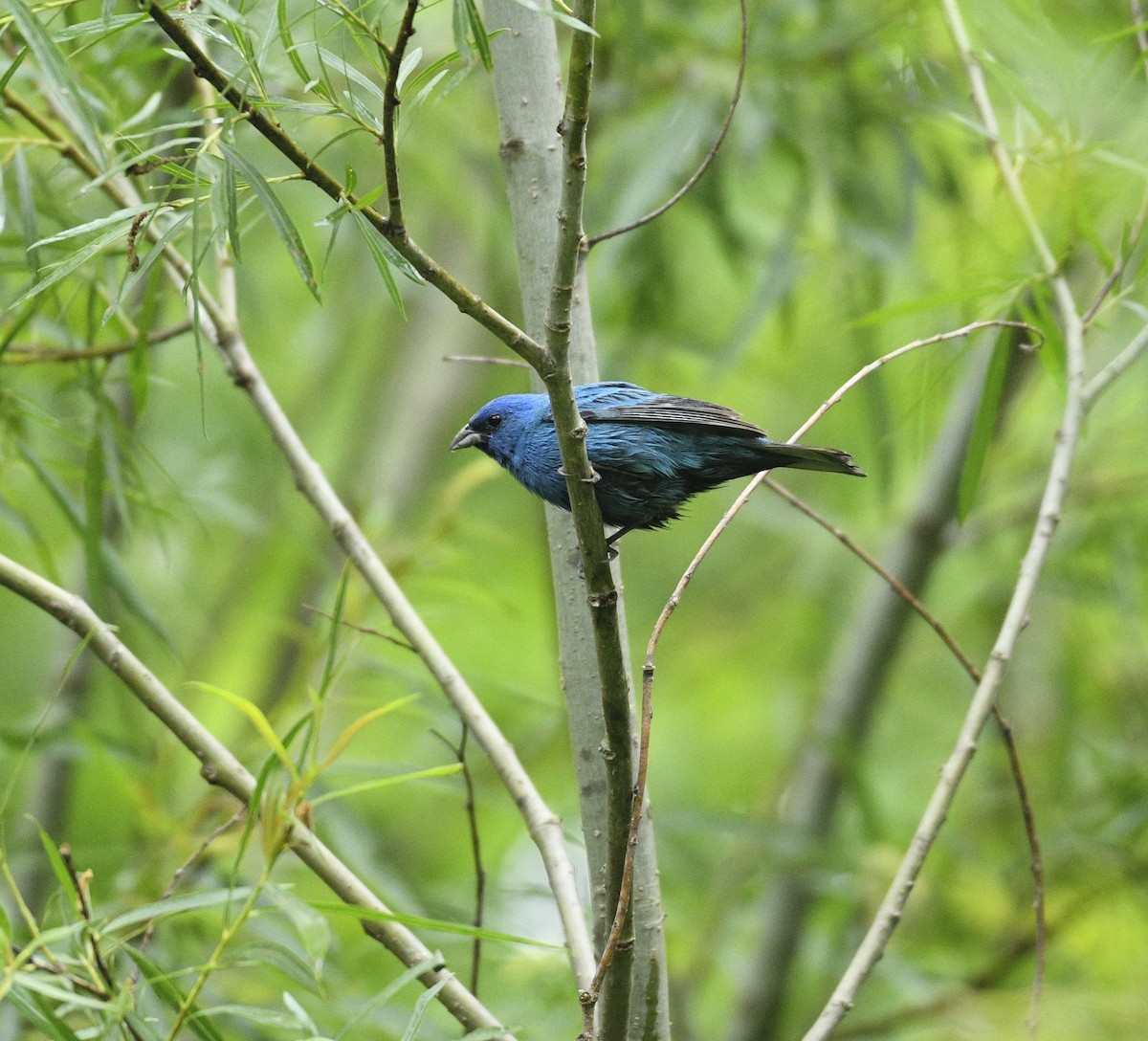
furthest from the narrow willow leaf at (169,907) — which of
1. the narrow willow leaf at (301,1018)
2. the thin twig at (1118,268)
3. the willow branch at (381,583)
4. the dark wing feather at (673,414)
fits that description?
the thin twig at (1118,268)

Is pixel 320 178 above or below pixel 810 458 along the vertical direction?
above

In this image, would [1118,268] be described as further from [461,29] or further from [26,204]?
[26,204]

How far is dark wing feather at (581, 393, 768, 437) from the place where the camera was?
3287 millimetres

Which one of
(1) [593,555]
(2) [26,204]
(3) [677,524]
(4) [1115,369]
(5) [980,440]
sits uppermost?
(2) [26,204]

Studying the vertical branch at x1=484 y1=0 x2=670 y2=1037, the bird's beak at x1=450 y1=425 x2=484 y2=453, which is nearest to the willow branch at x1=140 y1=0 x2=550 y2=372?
the vertical branch at x1=484 y1=0 x2=670 y2=1037

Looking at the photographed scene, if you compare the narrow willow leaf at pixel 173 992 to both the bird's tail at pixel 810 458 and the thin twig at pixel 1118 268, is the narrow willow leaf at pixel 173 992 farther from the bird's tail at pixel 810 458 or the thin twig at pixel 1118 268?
the thin twig at pixel 1118 268

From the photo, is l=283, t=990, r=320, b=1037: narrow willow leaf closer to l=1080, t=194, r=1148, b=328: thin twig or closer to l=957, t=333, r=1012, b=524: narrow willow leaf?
l=957, t=333, r=1012, b=524: narrow willow leaf

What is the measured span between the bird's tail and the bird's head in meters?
0.71

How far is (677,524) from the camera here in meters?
8.20

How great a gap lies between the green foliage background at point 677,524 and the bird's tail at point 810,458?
216 millimetres

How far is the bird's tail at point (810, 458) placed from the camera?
3029 mm

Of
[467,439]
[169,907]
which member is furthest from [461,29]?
[467,439]

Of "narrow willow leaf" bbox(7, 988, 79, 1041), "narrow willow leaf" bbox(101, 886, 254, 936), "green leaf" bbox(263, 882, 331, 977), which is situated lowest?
"narrow willow leaf" bbox(7, 988, 79, 1041)

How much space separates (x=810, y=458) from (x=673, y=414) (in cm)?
39
